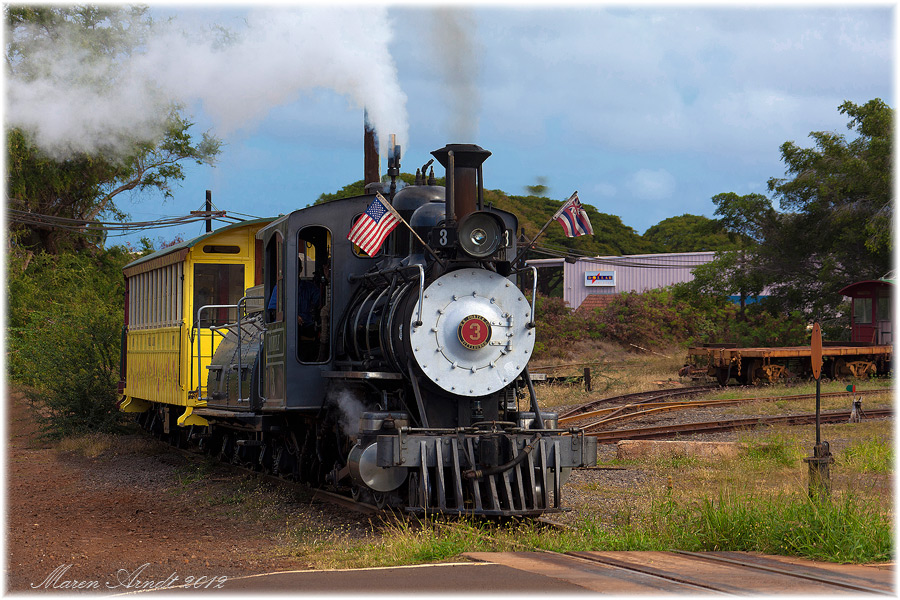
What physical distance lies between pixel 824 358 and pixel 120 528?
69.4 feet

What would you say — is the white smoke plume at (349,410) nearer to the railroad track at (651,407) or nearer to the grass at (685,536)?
the grass at (685,536)

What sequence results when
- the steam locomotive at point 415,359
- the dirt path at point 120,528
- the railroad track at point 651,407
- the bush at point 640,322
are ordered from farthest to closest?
the bush at point 640,322 → the railroad track at point 651,407 → the steam locomotive at point 415,359 → the dirt path at point 120,528

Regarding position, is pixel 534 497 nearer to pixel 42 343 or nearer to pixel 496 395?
pixel 496 395

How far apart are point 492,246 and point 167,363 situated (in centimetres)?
744

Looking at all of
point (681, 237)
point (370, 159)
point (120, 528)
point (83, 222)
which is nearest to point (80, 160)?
point (83, 222)

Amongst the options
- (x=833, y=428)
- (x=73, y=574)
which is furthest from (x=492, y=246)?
(x=833, y=428)

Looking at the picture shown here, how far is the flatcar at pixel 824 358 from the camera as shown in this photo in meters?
24.9

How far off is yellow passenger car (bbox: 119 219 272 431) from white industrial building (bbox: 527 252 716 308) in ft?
108

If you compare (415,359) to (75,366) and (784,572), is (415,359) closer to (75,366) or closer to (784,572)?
(784,572)

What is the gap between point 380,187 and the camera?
1053cm

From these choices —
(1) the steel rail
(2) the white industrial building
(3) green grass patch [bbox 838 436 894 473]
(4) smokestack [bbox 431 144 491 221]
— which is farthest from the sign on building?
(1) the steel rail

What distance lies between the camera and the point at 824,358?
1011 inches

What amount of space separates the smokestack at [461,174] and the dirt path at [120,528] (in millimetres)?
3338

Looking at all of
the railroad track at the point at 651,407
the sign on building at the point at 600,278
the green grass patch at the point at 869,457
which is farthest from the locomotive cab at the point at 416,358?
the sign on building at the point at 600,278
